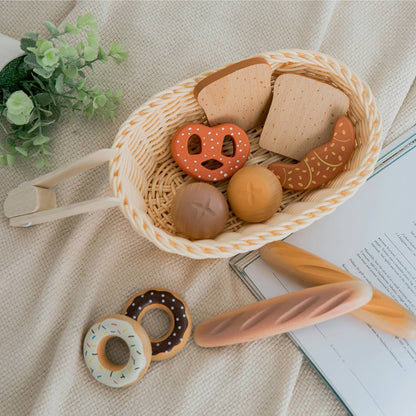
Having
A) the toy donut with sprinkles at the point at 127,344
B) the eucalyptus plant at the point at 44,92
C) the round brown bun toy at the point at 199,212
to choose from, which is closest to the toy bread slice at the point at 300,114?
the round brown bun toy at the point at 199,212

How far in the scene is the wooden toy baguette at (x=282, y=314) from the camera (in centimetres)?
58

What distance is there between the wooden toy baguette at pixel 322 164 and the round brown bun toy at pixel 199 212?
0.11 metres

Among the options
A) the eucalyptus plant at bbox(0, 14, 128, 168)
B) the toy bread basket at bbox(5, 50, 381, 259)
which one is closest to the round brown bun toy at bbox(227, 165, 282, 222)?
the toy bread basket at bbox(5, 50, 381, 259)

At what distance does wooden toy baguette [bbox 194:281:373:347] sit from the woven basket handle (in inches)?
10.2

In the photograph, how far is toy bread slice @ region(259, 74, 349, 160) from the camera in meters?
0.67

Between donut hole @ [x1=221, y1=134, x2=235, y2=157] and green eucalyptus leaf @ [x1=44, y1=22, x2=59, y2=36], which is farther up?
green eucalyptus leaf @ [x1=44, y1=22, x2=59, y2=36]

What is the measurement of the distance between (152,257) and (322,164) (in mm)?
294

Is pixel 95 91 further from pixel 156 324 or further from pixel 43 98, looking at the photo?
pixel 156 324

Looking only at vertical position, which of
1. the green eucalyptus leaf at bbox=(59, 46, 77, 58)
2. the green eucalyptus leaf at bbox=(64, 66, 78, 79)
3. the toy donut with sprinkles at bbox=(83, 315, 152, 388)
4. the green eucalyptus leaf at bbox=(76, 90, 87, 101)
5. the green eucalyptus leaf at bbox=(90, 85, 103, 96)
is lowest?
the toy donut with sprinkles at bbox=(83, 315, 152, 388)

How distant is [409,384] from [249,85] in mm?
482

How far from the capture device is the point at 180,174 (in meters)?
0.72

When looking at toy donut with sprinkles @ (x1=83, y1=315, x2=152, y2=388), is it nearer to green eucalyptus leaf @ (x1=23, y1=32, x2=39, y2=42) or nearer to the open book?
the open book

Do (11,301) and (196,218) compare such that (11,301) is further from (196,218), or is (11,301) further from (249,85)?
(249,85)

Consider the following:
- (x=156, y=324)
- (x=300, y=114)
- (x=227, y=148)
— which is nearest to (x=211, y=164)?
(x=227, y=148)
